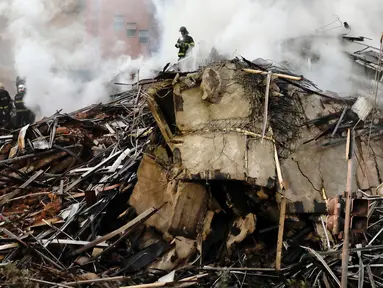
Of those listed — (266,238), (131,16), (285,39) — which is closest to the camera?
(266,238)

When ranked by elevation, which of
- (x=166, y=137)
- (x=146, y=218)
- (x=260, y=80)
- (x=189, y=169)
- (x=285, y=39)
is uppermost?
(x=285, y=39)

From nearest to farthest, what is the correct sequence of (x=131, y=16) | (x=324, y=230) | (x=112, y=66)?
1. (x=324, y=230)
2. (x=112, y=66)
3. (x=131, y=16)

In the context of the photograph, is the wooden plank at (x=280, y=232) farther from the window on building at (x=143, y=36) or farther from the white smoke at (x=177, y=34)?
the window on building at (x=143, y=36)

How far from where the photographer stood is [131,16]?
24453 millimetres

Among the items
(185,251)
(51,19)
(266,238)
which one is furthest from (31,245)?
(51,19)

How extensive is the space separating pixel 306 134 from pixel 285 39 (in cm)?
486

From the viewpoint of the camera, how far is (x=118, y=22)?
24.3 metres

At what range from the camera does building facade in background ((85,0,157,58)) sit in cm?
2400

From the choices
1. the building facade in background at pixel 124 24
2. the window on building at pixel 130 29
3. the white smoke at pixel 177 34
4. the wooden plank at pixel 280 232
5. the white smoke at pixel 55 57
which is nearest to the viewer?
the wooden plank at pixel 280 232

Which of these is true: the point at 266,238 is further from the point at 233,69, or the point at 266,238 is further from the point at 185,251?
the point at 233,69

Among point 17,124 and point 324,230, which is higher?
point 17,124

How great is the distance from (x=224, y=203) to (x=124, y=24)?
1999 cm

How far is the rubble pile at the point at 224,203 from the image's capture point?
538 cm

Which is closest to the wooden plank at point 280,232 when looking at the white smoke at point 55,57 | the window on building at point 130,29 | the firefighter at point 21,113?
the firefighter at point 21,113
